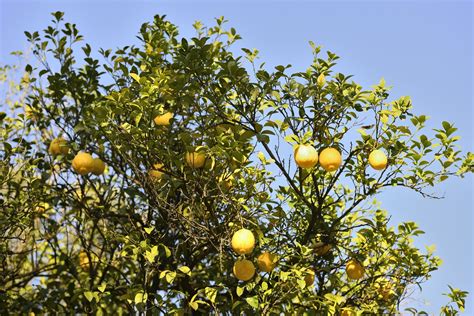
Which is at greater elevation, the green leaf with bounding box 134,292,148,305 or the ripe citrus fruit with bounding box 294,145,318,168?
the ripe citrus fruit with bounding box 294,145,318,168

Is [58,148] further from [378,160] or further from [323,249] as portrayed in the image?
[378,160]

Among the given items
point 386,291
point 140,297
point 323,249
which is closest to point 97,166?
point 140,297

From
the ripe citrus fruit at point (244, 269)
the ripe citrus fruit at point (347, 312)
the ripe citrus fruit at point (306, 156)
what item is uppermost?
the ripe citrus fruit at point (306, 156)

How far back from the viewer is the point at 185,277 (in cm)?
437

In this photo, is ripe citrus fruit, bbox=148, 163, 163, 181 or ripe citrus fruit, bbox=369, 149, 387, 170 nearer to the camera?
ripe citrus fruit, bbox=369, 149, 387, 170

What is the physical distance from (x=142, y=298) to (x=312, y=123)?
5.14 ft

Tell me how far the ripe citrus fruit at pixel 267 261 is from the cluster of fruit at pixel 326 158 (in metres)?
0.60

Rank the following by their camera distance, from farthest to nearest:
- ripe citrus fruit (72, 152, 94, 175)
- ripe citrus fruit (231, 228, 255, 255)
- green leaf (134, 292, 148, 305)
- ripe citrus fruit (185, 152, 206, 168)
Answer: ripe citrus fruit (72, 152, 94, 175) → ripe citrus fruit (185, 152, 206, 168) → green leaf (134, 292, 148, 305) → ripe citrus fruit (231, 228, 255, 255)

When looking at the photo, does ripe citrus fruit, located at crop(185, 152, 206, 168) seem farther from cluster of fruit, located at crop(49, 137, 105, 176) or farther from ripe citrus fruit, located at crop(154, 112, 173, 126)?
cluster of fruit, located at crop(49, 137, 105, 176)

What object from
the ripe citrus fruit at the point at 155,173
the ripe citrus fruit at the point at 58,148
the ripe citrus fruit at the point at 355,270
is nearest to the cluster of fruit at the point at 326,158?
the ripe citrus fruit at the point at 355,270

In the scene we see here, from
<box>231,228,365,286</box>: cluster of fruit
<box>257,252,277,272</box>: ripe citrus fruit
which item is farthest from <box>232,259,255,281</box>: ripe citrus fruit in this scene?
<box>257,252,277,272</box>: ripe citrus fruit

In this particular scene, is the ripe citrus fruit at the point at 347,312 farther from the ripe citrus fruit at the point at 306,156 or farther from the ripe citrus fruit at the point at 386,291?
the ripe citrus fruit at the point at 306,156

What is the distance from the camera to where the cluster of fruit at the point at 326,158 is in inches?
148

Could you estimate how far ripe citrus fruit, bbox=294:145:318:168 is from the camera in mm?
3754
